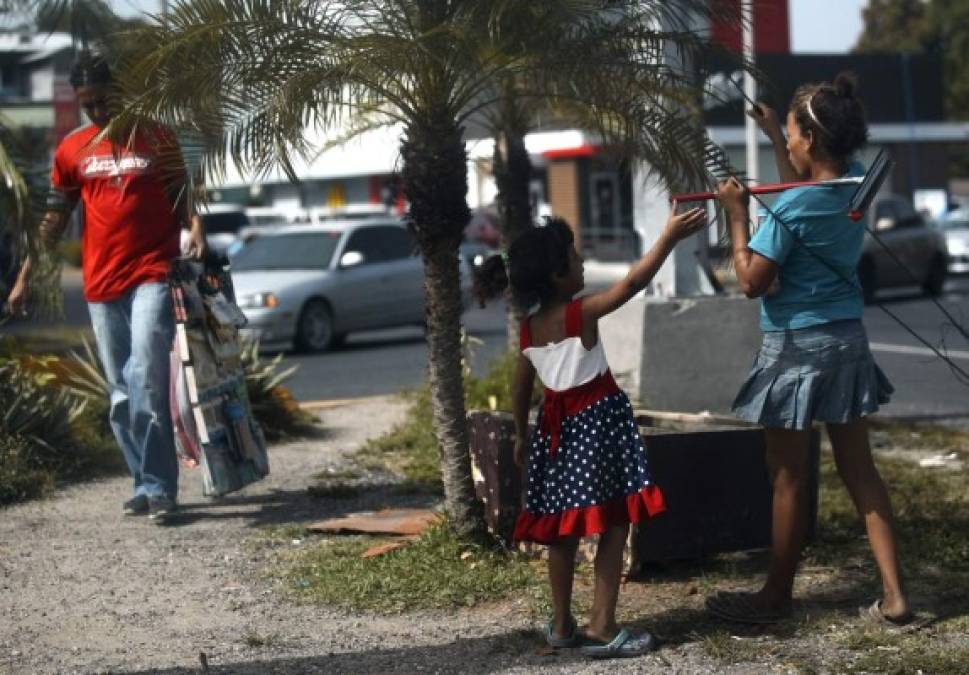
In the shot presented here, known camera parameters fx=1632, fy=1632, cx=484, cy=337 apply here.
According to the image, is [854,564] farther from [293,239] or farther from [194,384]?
[293,239]

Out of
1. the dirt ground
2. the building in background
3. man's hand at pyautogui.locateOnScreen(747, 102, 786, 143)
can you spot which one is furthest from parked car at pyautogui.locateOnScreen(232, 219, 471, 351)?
man's hand at pyautogui.locateOnScreen(747, 102, 786, 143)

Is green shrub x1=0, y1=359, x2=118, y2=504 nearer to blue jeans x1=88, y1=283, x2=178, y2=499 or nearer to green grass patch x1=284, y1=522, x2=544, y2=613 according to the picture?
blue jeans x1=88, y1=283, x2=178, y2=499

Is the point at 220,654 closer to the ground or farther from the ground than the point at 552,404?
closer to the ground

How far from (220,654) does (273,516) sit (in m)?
2.36

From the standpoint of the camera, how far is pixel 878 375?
5.54 m

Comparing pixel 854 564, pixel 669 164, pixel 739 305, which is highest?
pixel 669 164

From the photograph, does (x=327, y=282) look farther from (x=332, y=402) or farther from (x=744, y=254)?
(x=744, y=254)

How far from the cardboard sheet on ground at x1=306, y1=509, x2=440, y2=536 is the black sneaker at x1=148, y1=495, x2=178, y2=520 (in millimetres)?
708

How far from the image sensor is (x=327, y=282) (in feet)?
63.1

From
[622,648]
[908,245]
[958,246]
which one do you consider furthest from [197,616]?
[958,246]

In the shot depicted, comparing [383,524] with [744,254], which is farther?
[383,524]

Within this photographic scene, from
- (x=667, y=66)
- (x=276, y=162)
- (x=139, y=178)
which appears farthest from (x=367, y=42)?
(x=139, y=178)

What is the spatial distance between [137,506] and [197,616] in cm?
186

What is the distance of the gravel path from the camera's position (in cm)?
539
